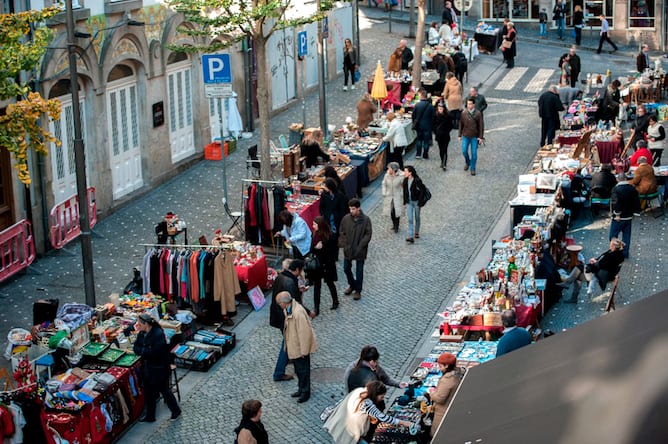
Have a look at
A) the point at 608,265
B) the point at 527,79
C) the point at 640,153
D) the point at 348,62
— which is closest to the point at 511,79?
the point at 527,79

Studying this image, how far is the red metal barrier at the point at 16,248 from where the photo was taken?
63.0ft

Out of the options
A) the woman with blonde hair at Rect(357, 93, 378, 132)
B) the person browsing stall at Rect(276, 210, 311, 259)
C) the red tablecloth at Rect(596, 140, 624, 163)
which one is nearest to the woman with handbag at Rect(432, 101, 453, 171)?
the woman with blonde hair at Rect(357, 93, 378, 132)

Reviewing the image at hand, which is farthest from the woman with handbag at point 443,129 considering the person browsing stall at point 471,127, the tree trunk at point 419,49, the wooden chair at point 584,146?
the tree trunk at point 419,49

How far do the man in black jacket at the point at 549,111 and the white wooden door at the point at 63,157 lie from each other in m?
10.8

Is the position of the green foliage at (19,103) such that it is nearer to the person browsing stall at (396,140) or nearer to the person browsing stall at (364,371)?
the person browsing stall at (364,371)

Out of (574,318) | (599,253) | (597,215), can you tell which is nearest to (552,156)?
(597,215)

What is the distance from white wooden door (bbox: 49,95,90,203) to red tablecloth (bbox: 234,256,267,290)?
5.06 m

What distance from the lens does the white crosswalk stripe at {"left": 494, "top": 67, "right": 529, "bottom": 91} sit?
36.3 metres

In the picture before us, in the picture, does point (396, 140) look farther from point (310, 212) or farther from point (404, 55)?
point (404, 55)

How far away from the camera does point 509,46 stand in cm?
3900

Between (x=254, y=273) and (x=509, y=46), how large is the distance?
74.8 feet

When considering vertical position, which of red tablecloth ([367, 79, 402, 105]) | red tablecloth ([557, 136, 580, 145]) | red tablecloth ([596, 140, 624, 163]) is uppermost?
red tablecloth ([367, 79, 402, 105])

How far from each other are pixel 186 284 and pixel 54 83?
5.99 m

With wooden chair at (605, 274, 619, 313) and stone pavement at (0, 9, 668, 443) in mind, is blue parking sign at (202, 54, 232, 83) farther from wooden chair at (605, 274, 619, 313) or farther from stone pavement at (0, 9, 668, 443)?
wooden chair at (605, 274, 619, 313)
